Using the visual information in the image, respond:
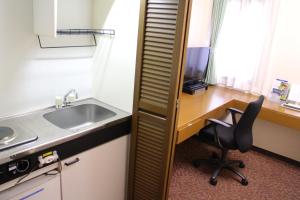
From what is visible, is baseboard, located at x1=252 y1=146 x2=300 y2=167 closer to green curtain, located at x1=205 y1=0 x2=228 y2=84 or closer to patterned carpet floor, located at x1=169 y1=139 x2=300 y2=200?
patterned carpet floor, located at x1=169 y1=139 x2=300 y2=200

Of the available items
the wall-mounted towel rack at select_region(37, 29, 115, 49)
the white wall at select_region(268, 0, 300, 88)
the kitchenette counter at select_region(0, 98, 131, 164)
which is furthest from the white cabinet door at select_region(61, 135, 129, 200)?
the white wall at select_region(268, 0, 300, 88)

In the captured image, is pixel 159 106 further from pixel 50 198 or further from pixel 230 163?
pixel 230 163

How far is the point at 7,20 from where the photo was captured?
1.51 metres

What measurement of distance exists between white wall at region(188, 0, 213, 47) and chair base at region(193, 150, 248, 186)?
1.45 meters

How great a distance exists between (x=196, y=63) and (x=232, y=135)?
3.40 feet

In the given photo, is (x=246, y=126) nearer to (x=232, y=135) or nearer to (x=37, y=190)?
(x=232, y=135)

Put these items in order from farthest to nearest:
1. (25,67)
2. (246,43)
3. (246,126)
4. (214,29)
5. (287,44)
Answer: (214,29) → (246,43) → (287,44) → (246,126) → (25,67)

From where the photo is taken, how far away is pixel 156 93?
161 cm

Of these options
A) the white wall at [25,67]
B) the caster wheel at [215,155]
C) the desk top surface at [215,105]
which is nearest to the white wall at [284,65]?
the desk top surface at [215,105]

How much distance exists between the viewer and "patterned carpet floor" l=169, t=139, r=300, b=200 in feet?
7.94

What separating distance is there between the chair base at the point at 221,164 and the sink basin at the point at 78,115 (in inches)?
55.2

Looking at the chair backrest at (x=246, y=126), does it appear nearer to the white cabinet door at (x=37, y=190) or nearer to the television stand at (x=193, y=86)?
the television stand at (x=193, y=86)

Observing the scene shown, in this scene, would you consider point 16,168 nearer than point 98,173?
Yes

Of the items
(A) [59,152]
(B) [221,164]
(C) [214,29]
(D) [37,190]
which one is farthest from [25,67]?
(C) [214,29]
